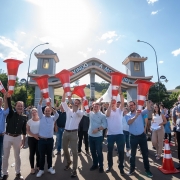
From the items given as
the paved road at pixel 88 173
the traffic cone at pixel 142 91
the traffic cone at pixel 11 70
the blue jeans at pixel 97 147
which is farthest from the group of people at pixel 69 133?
the traffic cone at pixel 11 70

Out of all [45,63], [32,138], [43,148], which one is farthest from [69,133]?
[45,63]

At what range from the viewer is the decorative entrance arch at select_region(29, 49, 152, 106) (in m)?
20.7

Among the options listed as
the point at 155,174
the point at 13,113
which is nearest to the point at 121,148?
the point at 155,174

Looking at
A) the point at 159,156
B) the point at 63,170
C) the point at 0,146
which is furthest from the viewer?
the point at 159,156

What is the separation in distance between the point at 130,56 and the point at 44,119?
71.7ft

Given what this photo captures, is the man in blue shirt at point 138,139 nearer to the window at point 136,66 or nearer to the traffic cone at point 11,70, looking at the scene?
the traffic cone at point 11,70

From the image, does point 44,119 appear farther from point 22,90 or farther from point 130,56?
point 22,90

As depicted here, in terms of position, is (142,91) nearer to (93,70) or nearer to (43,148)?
(43,148)

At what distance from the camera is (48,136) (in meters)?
4.50

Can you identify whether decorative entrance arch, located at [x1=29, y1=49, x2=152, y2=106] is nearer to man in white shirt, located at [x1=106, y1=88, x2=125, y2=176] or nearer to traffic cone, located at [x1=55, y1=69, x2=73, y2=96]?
man in white shirt, located at [x1=106, y1=88, x2=125, y2=176]

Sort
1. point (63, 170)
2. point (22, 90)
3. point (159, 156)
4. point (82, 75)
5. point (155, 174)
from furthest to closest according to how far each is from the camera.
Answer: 1. point (22, 90)
2. point (82, 75)
3. point (159, 156)
4. point (63, 170)
5. point (155, 174)

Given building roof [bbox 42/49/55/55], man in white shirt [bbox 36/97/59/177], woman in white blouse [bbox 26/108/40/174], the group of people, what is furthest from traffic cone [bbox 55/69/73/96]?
building roof [bbox 42/49/55/55]

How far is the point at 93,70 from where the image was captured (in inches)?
826

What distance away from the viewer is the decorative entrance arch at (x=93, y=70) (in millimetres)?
20719
